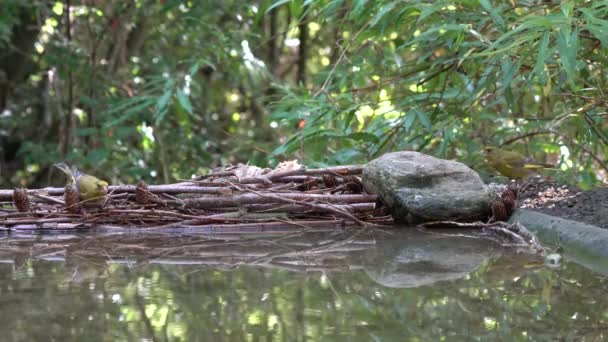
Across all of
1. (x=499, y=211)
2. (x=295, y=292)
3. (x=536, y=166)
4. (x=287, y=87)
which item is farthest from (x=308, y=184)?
(x=287, y=87)

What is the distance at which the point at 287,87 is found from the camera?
192 inches

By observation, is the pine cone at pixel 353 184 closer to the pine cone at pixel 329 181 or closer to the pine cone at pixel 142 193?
the pine cone at pixel 329 181

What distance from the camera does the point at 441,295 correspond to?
170 centimetres

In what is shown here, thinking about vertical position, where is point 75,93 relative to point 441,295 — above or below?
above

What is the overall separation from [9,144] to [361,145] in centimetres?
439

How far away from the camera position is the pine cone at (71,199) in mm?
2867

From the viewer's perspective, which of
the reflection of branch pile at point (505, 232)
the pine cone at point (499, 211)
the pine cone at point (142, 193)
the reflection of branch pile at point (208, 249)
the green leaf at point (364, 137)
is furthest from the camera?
the green leaf at point (364, 137)

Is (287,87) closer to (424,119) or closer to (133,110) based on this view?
(133,110)

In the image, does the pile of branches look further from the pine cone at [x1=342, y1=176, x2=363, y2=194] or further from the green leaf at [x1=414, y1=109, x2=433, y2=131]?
the green leaf at [x1=414, y1=109, x2=433, y2=131]

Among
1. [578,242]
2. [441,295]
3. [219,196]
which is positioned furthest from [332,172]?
[441,295]

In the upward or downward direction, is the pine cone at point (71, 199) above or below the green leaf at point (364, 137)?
below

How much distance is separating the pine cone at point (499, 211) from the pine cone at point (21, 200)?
1660 millimetres

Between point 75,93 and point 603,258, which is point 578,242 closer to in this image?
point 603,258

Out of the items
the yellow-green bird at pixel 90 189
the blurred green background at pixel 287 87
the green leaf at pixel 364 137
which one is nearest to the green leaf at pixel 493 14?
the blurred green background at pixel 287 87
